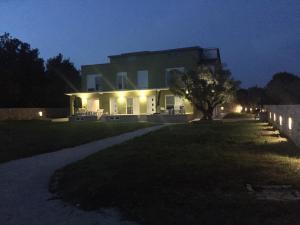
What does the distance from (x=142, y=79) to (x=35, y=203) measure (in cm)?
3199

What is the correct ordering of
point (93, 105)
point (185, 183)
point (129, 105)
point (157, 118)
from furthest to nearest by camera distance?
point (93, 105) < point (129, 105) < point (157, 118) < point (185, 183)

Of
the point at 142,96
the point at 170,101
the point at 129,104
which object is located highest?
the point at 142,96

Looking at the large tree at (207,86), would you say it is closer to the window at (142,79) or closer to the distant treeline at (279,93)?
the distant treeline at (279,93)

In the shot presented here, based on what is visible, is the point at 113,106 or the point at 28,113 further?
the point at 28,113

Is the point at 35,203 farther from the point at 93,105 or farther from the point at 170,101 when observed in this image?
the point at 93,105

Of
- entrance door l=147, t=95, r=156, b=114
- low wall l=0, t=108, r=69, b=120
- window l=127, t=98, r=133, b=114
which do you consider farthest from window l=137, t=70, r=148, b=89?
low wall l=0, t=108, r=69, b=120

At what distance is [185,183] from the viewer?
7086 millimetres

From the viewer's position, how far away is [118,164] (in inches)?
376

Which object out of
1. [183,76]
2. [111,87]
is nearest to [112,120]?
[111,87]

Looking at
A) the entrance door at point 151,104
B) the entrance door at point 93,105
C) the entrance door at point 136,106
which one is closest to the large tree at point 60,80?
the entrance door at point 93,105

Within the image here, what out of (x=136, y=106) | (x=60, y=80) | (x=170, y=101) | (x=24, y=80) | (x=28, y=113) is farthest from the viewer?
(x=60, y=80)

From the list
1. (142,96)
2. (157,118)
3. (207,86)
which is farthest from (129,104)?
(207,86)

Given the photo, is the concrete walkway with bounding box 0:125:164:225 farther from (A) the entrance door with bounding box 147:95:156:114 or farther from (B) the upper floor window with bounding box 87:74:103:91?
(B) the upper floor window with bounding box 87:74:103:91

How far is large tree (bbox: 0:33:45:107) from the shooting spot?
48156 mm
